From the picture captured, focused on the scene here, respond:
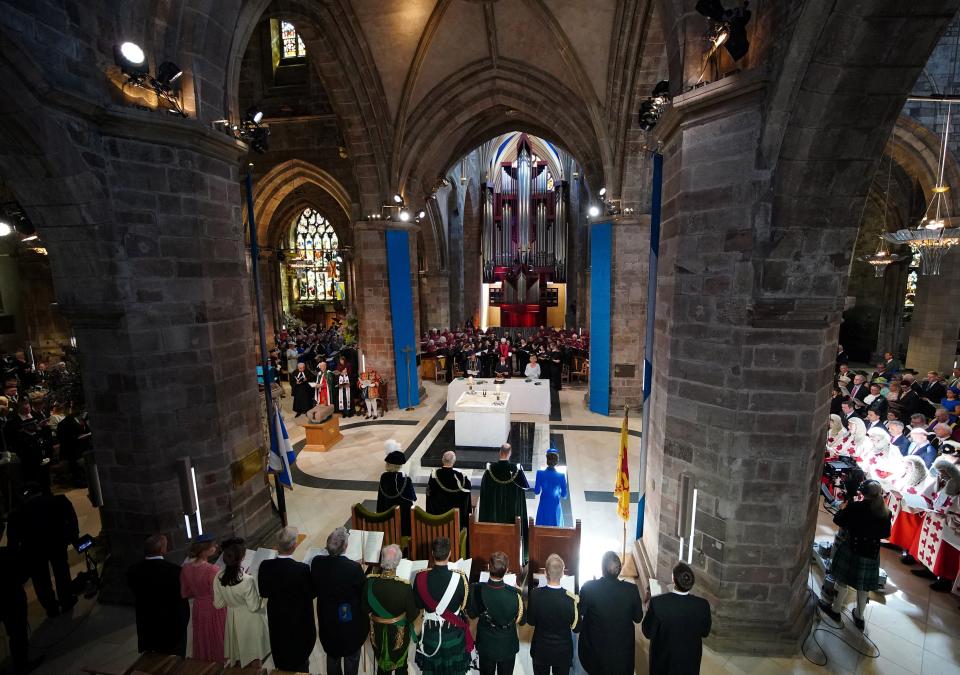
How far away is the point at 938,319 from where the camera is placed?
11289 mm

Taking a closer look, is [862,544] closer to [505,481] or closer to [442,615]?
[505,481]

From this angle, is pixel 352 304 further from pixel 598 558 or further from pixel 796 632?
pixel 796 632

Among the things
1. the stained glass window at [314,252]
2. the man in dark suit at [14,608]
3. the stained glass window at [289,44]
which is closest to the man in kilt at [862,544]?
the man in dark suit at [14,608]

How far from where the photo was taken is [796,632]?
3.83 metres

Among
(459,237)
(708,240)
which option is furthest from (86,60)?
(459,237)

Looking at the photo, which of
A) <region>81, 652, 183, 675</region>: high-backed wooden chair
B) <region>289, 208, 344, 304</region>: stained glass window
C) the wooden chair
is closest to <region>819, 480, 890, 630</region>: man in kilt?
the wooden chair

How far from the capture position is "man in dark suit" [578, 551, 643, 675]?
9.40ft

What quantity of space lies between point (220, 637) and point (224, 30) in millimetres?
5898

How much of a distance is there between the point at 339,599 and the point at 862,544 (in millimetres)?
4586

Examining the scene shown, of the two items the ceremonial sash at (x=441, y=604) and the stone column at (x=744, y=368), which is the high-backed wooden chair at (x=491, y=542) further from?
the stone column at (x=744, y=368)

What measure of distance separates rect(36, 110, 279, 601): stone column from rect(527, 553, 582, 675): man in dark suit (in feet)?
11.8

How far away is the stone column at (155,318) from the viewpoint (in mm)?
4012

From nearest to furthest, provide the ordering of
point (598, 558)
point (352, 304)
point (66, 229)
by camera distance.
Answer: point (66, 229), point (598, 558), point (352, 304)

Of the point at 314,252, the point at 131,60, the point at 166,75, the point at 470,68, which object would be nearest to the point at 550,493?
the point at 166,75
